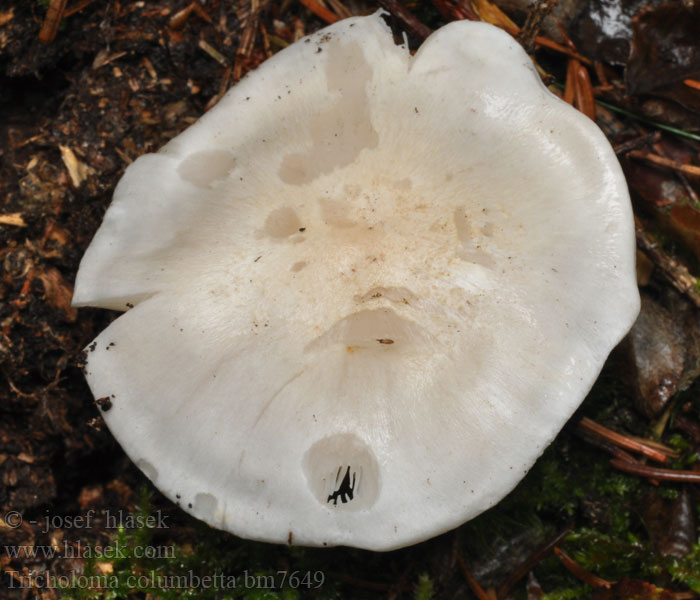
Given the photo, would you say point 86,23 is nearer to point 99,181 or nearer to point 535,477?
point 99,181

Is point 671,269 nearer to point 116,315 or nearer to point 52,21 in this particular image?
point 116,315

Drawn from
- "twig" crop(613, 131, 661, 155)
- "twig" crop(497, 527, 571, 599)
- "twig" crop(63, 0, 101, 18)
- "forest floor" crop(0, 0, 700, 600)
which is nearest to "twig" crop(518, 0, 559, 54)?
"forest floor" crop(0, 0, 700, 600)

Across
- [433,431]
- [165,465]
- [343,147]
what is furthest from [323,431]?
[343,147]

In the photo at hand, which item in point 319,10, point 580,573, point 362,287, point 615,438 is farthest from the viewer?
point 319,10

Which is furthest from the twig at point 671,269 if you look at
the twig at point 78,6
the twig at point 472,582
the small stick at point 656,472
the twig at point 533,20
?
the twig at point 78,6

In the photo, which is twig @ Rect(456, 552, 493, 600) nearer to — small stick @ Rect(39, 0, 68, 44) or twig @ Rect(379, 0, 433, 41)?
twig @ Rect(379, 0, 433, 41)

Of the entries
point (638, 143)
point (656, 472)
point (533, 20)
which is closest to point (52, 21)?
point (533, 20)
